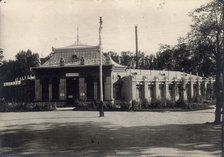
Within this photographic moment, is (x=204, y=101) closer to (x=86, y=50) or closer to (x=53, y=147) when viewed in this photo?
(x=86, y=50)

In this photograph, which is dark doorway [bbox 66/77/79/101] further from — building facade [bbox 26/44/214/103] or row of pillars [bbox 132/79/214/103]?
row of pillars [bbox 132/79/214/103]

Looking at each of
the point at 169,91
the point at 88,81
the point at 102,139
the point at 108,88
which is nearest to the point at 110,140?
the point at 102,139

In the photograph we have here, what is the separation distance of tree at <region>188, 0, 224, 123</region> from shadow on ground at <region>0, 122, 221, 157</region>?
10.6 feet

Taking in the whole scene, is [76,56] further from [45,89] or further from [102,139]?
[102,139]

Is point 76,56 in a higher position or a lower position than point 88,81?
higher

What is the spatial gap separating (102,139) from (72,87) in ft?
87.9

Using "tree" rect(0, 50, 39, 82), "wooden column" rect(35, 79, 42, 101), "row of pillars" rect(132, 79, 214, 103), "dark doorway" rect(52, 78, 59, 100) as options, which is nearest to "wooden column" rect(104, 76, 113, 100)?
"row of pillars" rect(132, 79, 214, 103)

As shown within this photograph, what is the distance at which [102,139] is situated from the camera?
16484 millimetres

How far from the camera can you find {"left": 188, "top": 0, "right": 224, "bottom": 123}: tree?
21500mm

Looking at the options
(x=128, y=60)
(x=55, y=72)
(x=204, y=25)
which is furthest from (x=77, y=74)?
(x=128, y=60)

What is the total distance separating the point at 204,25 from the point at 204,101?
22.9 m

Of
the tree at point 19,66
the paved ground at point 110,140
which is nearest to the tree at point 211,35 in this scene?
the paved ground at point 110,140

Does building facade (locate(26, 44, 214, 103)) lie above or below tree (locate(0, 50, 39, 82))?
below

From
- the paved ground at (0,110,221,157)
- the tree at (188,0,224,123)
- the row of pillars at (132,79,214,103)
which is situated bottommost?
the paved ground at (0,110,221,157)
